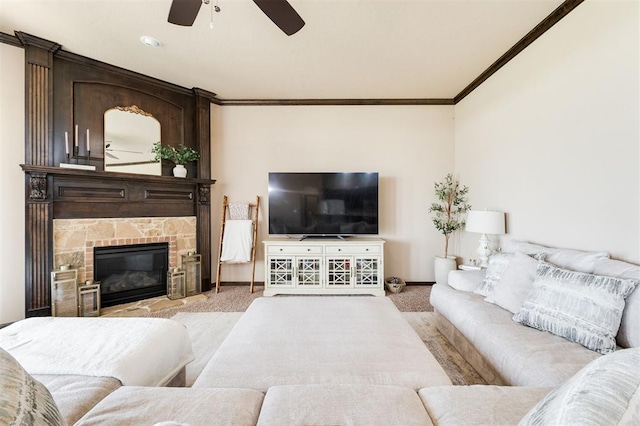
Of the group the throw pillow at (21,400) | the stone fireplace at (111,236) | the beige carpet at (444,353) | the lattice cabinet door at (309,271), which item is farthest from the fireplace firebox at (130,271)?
the beige carpet at (444,353)

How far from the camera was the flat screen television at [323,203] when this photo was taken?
3426 mm

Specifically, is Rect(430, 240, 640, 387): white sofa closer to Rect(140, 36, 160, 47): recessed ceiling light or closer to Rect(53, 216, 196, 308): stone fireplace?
Rect(53, 216, 196, 308): stone fireplace

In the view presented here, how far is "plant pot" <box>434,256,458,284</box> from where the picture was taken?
3.22 m

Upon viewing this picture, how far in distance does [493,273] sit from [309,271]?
6.58 feet

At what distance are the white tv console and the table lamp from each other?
1.07 m

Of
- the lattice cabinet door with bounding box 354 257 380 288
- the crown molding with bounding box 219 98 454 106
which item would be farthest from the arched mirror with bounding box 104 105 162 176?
the lattice cabinet door with bounding box 354 257 380 288

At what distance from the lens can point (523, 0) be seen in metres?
1.89

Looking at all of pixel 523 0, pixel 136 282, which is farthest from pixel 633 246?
pixel 136 282

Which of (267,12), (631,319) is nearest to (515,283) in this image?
(631,319)

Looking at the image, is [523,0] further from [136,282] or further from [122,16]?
[136,282]

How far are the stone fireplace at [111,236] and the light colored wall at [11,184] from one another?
254 mm

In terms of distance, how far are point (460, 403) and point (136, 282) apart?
3513 mm

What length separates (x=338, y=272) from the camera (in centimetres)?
329

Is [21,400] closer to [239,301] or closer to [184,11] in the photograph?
[184,11]
